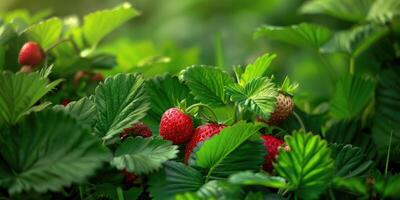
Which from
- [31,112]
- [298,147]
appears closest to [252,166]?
[298,147]

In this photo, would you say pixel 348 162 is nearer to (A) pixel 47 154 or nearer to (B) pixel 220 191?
(B) pixel 220 191

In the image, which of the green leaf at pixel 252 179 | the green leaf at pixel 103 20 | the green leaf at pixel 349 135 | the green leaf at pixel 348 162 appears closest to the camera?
the green leaf at pixel 252 179

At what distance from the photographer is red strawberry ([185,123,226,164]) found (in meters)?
0.61

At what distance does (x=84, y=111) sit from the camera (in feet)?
1.92

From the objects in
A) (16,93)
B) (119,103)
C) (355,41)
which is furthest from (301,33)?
(16,93)

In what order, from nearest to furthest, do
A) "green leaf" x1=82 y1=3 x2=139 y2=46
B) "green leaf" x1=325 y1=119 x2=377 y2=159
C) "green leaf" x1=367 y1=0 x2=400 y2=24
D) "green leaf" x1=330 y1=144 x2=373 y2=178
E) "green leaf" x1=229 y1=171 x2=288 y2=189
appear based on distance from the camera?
1. "green leaf" x1=229 y1=171 x2=288 y2=189
2. "green leaf" x1=330 y1=144 x2=373 y2=178
3. "green leaf" x1=325 y1=119 x2=377 y2=159
4. "green leaf" x1=82 y1=3 x2=139 y2=46
5. "green leaf" x1=367 y1=0 x2=400 y2=24

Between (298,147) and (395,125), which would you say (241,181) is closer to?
(298,147)

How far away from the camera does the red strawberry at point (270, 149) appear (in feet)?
Answer: 2.02

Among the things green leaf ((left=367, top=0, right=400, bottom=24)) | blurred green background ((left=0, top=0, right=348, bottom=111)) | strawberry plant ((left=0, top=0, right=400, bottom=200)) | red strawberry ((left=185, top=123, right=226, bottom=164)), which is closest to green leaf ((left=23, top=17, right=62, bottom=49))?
strawberry plant ((left=0, top=0, right=400, bottom=200))

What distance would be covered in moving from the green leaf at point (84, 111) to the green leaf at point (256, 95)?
0.45ft

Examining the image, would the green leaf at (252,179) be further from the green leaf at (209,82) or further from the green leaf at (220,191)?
the green leaf at (209,82)

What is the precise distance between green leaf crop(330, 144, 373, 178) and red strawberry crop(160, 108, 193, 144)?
0.15 m

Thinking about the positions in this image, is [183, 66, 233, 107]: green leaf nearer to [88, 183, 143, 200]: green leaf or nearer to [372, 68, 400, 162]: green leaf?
[88, 183, 143, 200]: green leaf

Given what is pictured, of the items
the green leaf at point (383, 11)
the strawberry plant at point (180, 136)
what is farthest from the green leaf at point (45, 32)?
the green leaf at point (383, 11)
